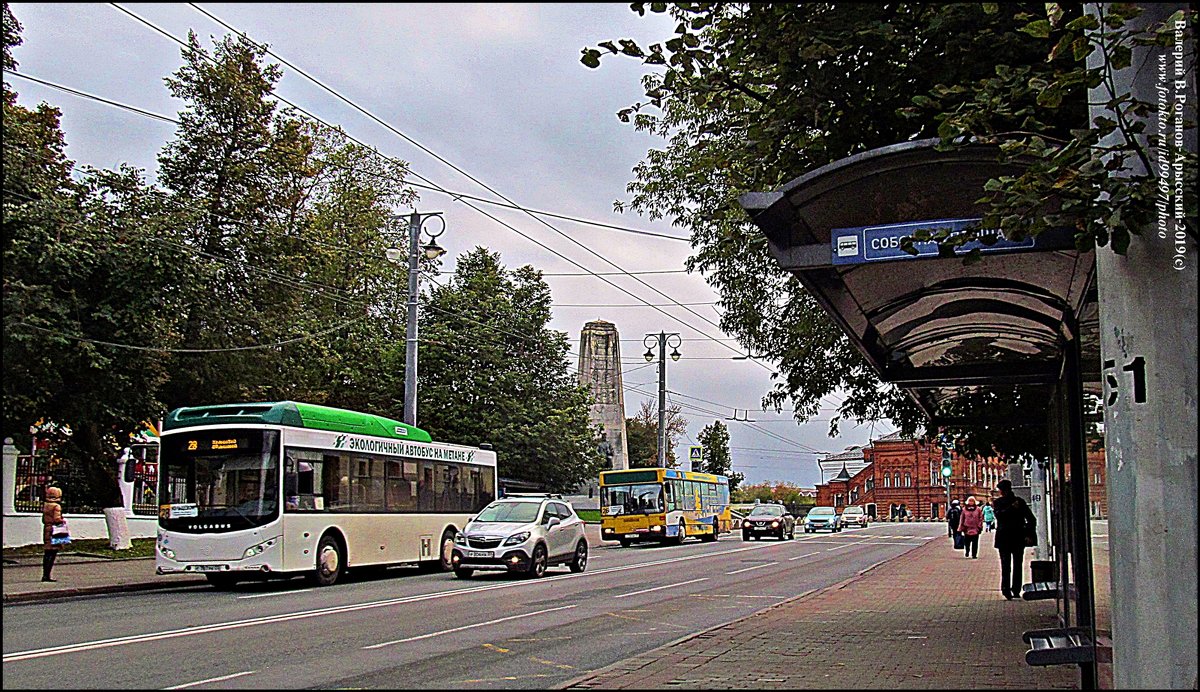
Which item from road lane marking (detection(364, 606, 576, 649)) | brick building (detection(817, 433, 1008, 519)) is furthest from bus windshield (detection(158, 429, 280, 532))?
brick building (detection(817, 433, 1008, 519))

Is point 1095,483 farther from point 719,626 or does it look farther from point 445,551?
point 445,551

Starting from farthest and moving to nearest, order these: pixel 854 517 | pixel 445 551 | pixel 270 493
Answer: pixel 854 517 < pixel 445 551 < pixel 270 493

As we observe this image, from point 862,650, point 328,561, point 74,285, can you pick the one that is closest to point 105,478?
point 74,285

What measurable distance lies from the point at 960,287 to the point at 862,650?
3935mm

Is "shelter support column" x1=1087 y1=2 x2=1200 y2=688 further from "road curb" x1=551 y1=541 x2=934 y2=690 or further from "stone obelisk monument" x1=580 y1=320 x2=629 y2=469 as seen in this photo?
"stone obelisk monument" x1=580 y1=320 x2=629 y2=469

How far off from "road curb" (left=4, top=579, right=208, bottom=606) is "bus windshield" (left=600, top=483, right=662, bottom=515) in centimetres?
2240

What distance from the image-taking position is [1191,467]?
6109mm

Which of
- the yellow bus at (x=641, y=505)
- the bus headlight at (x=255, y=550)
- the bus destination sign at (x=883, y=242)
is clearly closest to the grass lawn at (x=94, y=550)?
the bus headlight at (x=255, y=550)

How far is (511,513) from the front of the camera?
24266 mm

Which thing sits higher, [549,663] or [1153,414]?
[1153,414]

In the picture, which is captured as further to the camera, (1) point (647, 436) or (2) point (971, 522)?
(1) point (647, 436)

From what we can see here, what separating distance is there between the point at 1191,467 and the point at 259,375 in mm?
27610

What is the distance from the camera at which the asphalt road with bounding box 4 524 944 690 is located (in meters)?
9.80

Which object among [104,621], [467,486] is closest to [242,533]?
[104,621]
